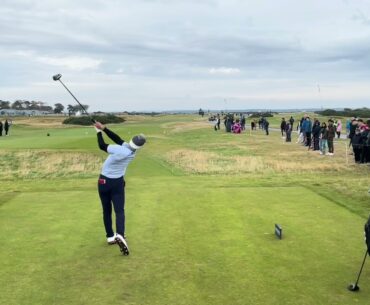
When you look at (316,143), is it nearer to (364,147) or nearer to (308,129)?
(308,129)

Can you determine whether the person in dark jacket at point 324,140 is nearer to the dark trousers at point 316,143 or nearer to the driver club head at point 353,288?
the dark trousers at point 316,143

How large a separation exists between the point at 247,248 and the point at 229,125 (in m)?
53.7

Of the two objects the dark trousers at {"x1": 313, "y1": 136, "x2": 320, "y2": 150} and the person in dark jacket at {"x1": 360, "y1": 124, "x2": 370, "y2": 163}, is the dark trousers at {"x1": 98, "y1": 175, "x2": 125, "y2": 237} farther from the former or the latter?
the dark trousers at {"x1": 313, "y1": 136, "x2": 320, "y2": 150}

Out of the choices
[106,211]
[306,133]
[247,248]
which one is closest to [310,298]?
[247,248]

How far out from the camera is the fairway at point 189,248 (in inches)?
275

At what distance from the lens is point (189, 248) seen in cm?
917

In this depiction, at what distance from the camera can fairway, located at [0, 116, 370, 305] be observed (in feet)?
22.9

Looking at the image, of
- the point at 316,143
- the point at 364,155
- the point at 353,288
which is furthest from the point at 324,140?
the point at 353,288

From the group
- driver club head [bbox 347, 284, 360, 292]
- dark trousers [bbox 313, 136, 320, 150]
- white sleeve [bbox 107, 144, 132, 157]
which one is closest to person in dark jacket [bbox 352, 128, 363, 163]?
dark trousers [bbox 313, 136, 320, 150]

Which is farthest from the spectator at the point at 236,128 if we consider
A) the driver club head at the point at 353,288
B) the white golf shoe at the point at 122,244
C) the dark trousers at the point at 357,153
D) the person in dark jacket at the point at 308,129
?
the driver club head at the point at 353,288

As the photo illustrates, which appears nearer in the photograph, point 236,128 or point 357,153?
point 357,153

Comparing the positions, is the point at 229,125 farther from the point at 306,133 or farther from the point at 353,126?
the point at 353,126

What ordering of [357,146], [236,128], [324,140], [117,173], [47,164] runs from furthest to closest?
[236,128], [324,140], [47,164], [357,146], [117,173]

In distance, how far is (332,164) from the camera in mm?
24922
